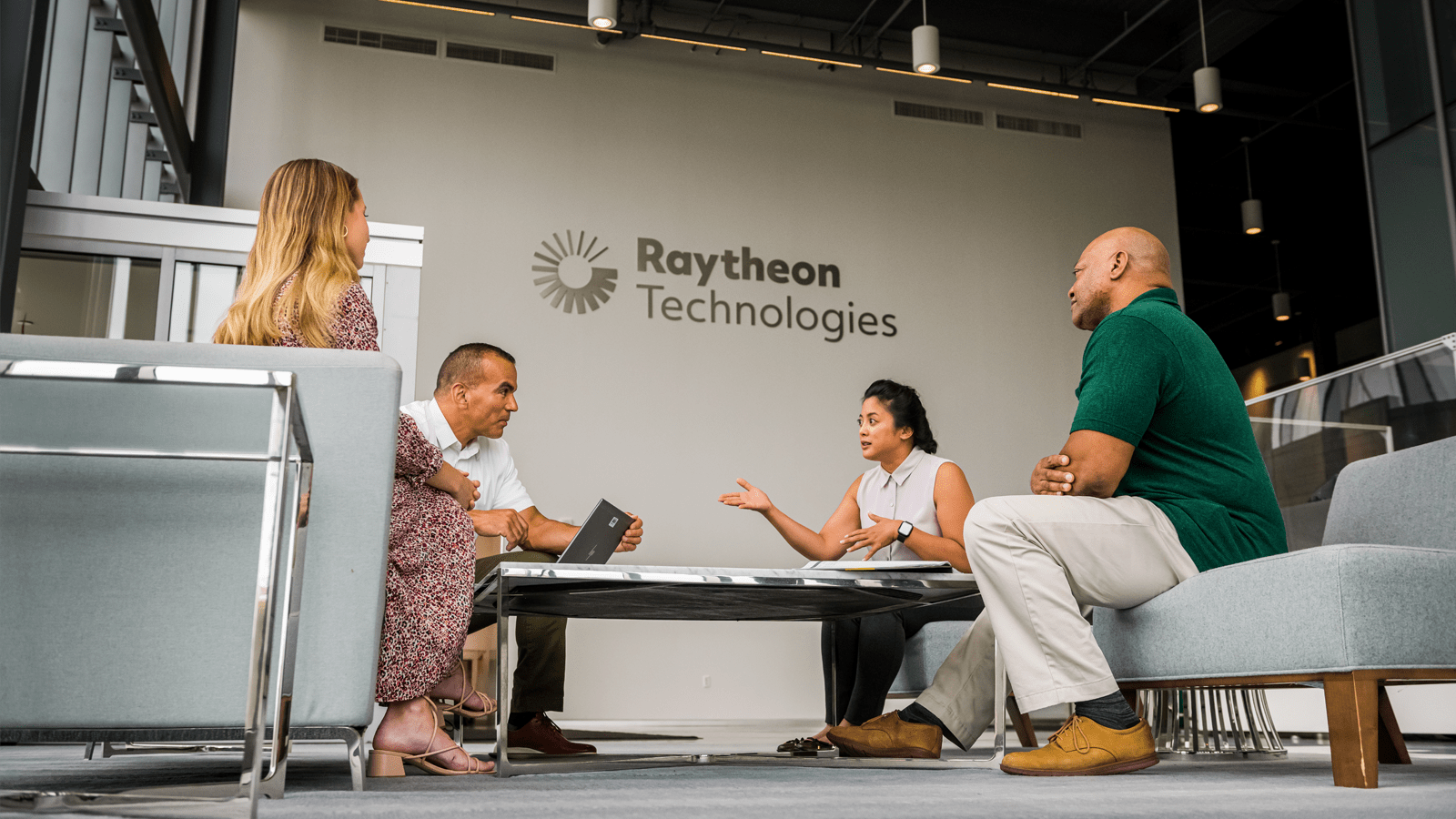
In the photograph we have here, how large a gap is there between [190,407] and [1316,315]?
1256 cm

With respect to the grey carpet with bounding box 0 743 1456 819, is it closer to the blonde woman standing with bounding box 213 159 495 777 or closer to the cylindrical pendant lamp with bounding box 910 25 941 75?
the blonde woman standing with bounding box 213 159 495 777

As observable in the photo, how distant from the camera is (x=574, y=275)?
277 inches

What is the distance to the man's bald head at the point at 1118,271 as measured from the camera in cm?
246

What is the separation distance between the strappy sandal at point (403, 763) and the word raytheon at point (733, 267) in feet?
17.3

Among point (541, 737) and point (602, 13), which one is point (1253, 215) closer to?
point (602, 13)

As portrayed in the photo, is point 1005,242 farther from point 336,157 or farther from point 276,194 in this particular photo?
point 276,194

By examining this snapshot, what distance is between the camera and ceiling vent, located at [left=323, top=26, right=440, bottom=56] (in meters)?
7.00

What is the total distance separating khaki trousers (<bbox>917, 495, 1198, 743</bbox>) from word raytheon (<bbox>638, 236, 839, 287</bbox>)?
17.2 ft

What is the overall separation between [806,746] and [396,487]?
4.95 ft

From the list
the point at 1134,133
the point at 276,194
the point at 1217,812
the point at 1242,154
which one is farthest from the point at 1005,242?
the point at 1217,812

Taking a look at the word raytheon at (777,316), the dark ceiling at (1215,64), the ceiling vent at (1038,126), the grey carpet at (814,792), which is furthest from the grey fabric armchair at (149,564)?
the ceiling vent at (1038,126)

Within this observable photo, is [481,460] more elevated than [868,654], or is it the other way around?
[481,460]

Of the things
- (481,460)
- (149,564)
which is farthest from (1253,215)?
(149,564)

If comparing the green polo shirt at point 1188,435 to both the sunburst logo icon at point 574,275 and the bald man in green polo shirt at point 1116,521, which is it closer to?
the bald man in green polo shirt at point 1116,521
